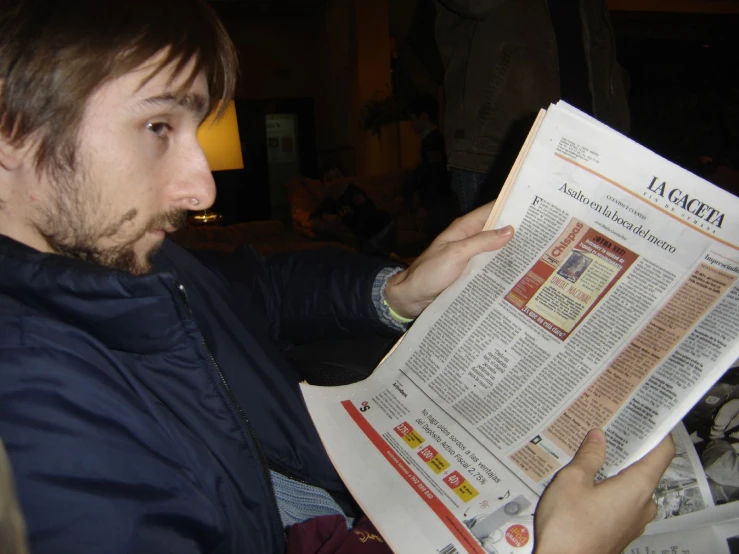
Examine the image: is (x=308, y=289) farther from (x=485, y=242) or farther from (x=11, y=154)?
(x=11, y=154)

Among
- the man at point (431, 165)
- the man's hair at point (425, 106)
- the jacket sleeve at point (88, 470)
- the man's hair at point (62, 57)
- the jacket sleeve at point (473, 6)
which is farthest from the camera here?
the man's hair at point (425, 106)

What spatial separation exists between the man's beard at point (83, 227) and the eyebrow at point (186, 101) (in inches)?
4.3

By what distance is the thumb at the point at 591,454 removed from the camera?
0.42m

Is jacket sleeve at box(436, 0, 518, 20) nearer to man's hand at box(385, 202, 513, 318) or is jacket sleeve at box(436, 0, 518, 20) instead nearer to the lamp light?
man's hand at box(385, 202, 513, 318)

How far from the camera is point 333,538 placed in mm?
551

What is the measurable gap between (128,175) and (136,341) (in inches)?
7.0

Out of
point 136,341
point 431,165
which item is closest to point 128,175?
point 136,341

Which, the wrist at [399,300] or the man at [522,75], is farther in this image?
the man at [522,75]

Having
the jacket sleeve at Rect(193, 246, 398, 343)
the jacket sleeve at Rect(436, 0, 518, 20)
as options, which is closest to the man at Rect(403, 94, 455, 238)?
the jacket sleeve at Rect(436, 0, 518, 20)

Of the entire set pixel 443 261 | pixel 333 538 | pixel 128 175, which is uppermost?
pixel 128 175

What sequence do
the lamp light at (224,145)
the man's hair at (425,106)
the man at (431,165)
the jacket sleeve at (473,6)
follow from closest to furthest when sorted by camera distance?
1. the jacket sleeve at (473,6)
2. the lamp light at (224,145)
3. the man at (431,165)
4. the man's hair at (425,106)

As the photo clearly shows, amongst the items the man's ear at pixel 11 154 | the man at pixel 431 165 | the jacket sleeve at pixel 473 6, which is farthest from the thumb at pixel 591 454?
the man at pixel 431 165

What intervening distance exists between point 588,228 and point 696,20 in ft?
19.6

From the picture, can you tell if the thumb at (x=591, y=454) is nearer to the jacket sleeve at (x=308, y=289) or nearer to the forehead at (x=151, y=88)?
the jacket sleeve at (x=308, y=289)
